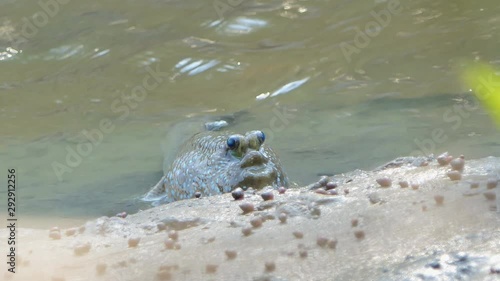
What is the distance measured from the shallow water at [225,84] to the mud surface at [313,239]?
129 centimetres

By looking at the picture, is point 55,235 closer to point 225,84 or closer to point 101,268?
point 101,268

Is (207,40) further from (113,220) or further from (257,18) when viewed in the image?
(113,220)

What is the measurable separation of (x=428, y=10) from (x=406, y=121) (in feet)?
8.77

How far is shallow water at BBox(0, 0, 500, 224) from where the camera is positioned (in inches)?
181

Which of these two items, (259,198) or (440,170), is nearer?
(440,170)

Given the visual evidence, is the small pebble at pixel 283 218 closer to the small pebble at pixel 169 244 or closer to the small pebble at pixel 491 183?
the small pebble at pixel 169 244

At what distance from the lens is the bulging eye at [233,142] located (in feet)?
13.3

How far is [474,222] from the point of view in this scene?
213cm

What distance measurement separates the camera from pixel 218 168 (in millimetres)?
4141

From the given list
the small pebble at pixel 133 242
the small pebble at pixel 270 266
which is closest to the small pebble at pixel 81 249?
the small pebble at pixel 133 242

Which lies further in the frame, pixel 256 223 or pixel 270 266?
pixel 256 223

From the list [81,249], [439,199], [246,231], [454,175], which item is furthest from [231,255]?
[454,175]

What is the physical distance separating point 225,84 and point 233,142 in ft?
8.43

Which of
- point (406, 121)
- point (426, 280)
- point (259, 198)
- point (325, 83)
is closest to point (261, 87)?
point (325, 83)
